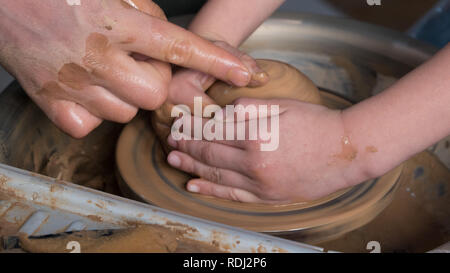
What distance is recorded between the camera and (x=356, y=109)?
30.9 inches

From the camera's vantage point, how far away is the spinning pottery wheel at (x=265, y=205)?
0.82 metres

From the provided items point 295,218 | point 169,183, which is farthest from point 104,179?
point 295,218

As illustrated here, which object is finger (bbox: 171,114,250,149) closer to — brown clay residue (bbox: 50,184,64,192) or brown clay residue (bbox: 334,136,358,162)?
brown clay residue (bbox: 334,136,358,162)

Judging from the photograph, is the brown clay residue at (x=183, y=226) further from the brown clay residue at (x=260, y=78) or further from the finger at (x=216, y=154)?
the brown clay residue at (x=260, y=78)

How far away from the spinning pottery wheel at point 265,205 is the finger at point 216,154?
8 cm

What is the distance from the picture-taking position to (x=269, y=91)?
2.90 feet

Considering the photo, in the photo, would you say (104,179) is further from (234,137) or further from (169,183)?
(234,137)

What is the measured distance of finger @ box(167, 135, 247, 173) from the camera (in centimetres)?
81

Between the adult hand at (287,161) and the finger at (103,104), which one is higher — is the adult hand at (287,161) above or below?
below

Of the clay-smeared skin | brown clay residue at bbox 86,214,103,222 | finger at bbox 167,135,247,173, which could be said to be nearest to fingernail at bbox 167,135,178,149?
finger at bbox 167,135,247,173

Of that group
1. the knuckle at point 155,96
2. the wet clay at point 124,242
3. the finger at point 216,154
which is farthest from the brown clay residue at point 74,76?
the wet clay at point 124,242

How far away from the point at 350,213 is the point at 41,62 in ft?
1.99

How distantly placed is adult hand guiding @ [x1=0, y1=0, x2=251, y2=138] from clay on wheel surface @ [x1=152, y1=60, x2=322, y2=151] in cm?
6

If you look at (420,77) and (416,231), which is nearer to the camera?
(420,77)
